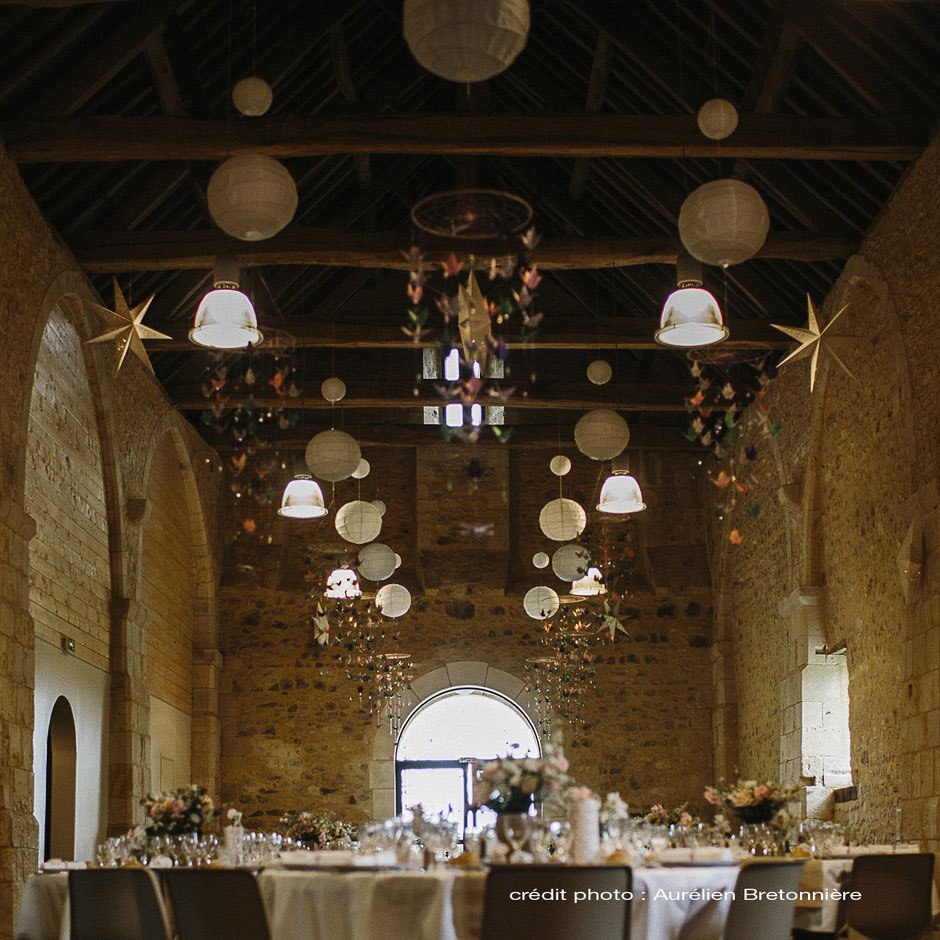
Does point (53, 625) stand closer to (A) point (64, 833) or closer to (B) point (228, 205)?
(A) point (64, 833)

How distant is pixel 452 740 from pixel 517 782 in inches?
349

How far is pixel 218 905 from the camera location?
371cm

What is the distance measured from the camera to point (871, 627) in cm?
809

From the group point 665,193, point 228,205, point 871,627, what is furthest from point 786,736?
point 228,205

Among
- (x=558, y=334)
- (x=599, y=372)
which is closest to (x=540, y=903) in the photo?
(x=558, y=334)

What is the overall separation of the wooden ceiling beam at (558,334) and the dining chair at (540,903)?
20.7 ft

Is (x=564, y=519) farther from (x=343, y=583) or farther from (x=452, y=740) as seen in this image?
(x=452, y=740)

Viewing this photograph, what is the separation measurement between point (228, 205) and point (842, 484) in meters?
5.17

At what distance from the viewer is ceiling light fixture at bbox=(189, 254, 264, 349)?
5.55 metres

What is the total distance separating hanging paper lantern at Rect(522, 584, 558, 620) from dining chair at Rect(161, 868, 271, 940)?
25.4 ft

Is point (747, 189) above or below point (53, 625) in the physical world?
above

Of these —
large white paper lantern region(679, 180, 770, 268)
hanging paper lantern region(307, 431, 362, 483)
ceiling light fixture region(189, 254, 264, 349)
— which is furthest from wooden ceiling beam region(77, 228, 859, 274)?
large white paper lantern region(679, 180, 770, 268)

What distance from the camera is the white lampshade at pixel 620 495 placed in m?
8.04

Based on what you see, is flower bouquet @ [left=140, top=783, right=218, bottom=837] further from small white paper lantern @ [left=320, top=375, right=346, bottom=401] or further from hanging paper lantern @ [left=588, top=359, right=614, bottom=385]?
hanging paper lantern @ [left=588, top=359, right=614, bottom=385]
